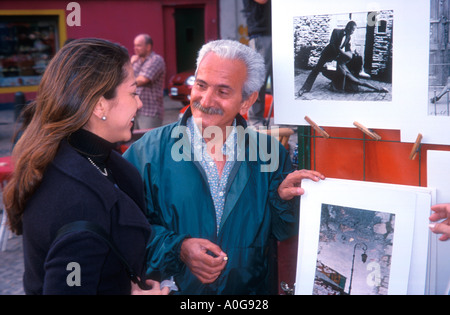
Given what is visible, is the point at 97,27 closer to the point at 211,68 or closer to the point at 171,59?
the point at 171,59

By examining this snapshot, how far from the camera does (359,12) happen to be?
114 centimetres

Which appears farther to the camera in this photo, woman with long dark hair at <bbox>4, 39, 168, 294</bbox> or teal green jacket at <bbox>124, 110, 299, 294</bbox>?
teal green jacket at <bbox>124, 110, 299, 294</bbox>

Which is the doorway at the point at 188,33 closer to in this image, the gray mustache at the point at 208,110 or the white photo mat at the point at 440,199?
the gray mustache at the point at 208,110

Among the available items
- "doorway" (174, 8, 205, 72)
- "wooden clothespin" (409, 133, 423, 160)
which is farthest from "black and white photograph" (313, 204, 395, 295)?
"doorway" (174, 8, 205, 72)

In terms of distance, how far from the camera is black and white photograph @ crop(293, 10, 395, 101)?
44.3 inches

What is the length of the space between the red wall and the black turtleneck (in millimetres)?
13854

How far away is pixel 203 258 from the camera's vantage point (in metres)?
1.39

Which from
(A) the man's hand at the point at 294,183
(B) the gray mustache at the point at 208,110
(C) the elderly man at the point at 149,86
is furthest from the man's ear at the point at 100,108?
(C) the elderly man at the point at 149,86

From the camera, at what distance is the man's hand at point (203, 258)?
1375 mm

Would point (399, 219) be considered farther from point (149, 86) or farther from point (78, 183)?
point (149, 86)

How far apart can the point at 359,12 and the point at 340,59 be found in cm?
12

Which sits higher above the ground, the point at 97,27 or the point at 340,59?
the point at 97,27

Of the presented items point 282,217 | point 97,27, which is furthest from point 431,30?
point 97,27

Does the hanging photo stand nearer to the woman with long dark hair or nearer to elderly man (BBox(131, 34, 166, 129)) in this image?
the woman with long dark hair
